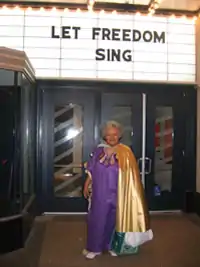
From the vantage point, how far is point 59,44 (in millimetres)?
5980

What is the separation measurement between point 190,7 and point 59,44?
2082mm

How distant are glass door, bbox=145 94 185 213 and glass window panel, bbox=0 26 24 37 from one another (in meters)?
2.38

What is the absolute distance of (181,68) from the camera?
20.3ft

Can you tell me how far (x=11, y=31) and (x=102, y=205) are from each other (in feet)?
10.9

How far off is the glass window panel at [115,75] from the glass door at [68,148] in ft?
1.26

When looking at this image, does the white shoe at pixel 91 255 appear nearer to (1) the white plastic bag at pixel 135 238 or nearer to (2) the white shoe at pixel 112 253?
(2) the white shoe at pixel 112 253

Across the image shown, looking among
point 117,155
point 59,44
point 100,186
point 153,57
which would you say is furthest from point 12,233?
point 153,57

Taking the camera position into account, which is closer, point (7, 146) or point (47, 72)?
point (7, 146)

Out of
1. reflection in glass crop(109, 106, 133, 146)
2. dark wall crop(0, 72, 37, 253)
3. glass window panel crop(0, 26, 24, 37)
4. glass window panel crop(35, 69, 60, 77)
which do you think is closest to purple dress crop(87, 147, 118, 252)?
dark wall crop(0, 72, 37, 253)

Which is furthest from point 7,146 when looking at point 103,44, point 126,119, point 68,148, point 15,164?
point 103,44

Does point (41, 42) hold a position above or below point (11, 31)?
below

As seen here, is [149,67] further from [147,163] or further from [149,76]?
[147,163]

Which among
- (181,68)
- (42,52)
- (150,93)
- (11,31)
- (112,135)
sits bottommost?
(112,135)

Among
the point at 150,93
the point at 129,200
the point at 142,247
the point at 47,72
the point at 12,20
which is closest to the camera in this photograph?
the point at 129,200
